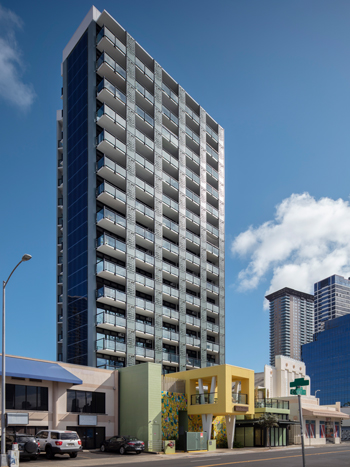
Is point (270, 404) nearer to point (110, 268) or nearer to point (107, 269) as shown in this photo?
point (110, 268)

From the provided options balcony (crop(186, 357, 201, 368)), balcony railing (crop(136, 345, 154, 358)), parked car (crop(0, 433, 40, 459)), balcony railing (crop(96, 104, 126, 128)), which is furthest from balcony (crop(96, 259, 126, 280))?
parked car (crop(0, 433, 40, 459))

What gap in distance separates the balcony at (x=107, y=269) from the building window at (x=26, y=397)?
1590 centimetres

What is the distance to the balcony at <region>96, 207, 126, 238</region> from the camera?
175ft

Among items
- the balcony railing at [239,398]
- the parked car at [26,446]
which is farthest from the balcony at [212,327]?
the parked car at [26,446]

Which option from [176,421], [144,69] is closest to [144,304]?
[176,421]

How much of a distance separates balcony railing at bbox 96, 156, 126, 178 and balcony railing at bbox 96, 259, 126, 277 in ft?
36.5

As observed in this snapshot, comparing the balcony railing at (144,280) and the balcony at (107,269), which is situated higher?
the balcony at (107,269)

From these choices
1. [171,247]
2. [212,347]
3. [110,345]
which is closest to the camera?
[110,345]

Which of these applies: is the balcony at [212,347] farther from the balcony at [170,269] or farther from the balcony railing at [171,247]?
the balcony railing at [171,247]

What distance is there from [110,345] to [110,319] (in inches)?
107

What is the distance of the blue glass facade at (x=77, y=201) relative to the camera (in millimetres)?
52531

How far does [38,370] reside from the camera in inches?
1468

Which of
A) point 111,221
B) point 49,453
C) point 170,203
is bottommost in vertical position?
point 49,453

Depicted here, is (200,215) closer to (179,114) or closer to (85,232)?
(179,114)
